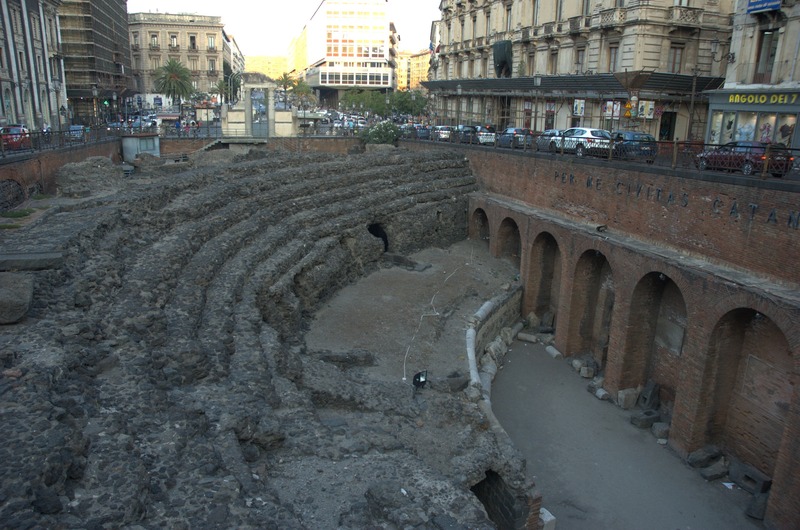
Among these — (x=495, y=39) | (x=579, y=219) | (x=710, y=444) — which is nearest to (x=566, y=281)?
(x=579, y=219)

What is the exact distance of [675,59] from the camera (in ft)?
93.4

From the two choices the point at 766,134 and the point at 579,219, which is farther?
the point at 766,134

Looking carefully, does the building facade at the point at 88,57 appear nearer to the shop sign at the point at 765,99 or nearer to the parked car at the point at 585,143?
the parked car at the point at 585,143

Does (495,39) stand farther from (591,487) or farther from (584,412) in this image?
(591,487)

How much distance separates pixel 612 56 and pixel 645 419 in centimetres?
2028

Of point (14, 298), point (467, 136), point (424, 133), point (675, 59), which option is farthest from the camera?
point (424, 133)

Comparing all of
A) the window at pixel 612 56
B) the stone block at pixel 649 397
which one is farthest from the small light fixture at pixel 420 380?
the window at pixel 612 56

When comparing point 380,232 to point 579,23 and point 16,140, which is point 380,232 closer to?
point 16,140

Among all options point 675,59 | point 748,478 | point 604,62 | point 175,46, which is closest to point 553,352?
point 748,478

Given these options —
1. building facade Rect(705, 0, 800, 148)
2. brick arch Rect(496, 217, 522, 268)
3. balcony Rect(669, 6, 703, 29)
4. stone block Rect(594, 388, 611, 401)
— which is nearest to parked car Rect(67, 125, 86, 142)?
brick arch Rect(496, 217, 522, 268)

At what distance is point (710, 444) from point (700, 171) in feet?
21.8

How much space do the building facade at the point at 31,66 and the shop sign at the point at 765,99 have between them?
3489cm

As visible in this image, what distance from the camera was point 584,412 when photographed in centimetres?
1622

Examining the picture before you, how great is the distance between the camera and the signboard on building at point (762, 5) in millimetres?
22016
